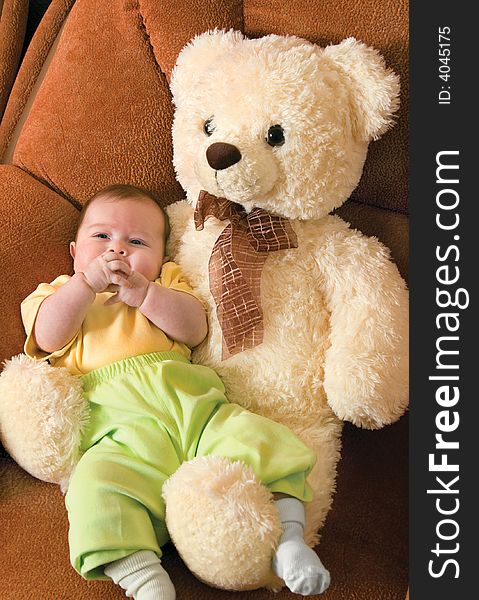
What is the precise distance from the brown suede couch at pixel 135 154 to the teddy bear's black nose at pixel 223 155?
0.85 feet

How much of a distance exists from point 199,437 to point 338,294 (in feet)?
0.95

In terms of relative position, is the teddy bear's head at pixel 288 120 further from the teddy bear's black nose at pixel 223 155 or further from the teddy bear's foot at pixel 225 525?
the teddy bear's foot at pixel 225 525

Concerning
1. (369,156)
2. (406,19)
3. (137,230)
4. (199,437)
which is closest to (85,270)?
(137,230)

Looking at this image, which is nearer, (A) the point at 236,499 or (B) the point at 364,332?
(A) the point at 236,499

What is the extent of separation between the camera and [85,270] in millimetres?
1064

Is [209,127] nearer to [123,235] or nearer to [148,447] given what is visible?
[123,235]

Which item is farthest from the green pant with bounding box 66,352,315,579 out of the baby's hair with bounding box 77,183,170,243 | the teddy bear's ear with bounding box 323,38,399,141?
the teddy bear's ear with bounding box 323,38,399,141

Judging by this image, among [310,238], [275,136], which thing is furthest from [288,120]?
[310,238]

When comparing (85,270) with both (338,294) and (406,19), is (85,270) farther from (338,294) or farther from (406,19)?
(406,19)

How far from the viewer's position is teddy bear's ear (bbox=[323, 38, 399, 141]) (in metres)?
1.05

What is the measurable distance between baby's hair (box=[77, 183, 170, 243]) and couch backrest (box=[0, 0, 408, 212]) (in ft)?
0.15

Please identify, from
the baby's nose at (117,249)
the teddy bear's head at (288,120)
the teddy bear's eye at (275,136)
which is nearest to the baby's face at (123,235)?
the baby's nose at (117,249)

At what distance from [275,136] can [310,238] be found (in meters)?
0.17

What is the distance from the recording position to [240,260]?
3.58 feet
